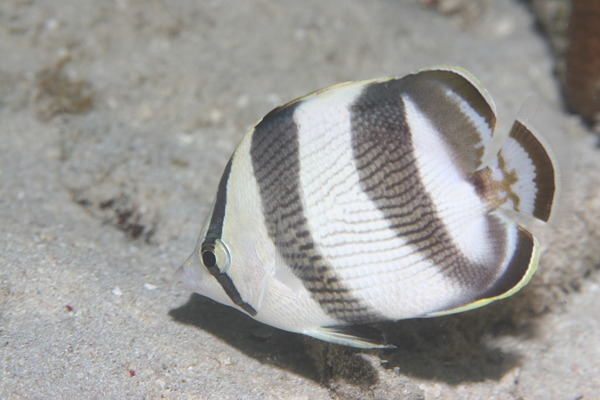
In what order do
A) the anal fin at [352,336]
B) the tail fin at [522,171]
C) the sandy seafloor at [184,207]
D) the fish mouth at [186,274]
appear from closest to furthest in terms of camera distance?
1. the tail fin at [522,171]
2. the anal fin at [352,336]
3. the fish mouth at [186,274]
4. the sandy seafloor at [184,207]

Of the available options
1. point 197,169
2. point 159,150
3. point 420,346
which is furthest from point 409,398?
point 159,150

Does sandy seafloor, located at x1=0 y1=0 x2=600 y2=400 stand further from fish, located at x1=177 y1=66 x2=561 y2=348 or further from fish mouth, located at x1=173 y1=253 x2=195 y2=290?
fish mouth, located at x1=173 y1=253 x2=195 y2=290

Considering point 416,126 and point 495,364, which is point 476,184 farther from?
point 495,364

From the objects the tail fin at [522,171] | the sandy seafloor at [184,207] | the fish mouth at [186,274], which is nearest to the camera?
the tail fin at [522,171]

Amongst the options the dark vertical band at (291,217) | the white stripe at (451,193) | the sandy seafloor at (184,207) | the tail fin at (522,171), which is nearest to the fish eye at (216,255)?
the dark vertical band at (291,217)

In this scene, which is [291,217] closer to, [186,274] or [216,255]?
[216,255]

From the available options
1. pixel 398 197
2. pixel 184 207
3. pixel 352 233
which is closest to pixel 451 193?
pixel 398 197

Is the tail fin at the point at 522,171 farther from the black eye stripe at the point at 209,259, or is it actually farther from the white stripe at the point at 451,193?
the black eye stripe at the point at 209,259
